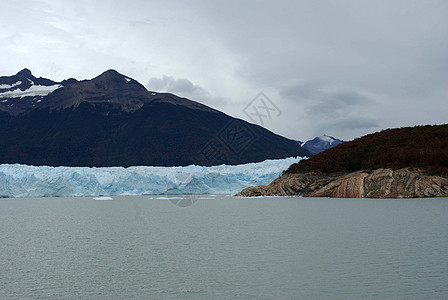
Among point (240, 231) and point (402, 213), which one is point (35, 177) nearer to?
point (240, 231)

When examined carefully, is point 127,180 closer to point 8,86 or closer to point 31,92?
point 31,92

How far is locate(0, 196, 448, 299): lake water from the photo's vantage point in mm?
8094

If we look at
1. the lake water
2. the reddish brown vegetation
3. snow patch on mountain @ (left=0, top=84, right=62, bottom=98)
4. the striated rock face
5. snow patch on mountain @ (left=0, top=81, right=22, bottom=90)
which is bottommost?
the lake water

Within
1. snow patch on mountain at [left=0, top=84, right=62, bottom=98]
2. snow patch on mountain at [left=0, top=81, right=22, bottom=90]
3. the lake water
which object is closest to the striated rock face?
the lake water

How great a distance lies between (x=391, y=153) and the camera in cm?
3934

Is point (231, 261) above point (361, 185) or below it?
below

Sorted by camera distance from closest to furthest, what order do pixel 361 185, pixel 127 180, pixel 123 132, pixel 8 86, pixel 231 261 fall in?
pixel 231 261 → pixel 361 185 → pixel 127 180 → pixel 123 132 → pixel 8 86

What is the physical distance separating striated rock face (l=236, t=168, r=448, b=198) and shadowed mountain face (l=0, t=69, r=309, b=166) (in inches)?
1998

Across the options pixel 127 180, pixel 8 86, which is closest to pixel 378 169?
pixel 127 180

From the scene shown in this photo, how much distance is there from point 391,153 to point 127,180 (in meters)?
29.2

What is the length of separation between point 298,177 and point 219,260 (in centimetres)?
3289

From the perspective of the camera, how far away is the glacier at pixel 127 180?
147 feet

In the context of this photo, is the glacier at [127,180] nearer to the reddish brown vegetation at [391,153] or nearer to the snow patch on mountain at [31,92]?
the reddish brown vegetation at [391,153]

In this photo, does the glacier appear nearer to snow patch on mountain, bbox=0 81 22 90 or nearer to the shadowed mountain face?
the shadowed mountain face
